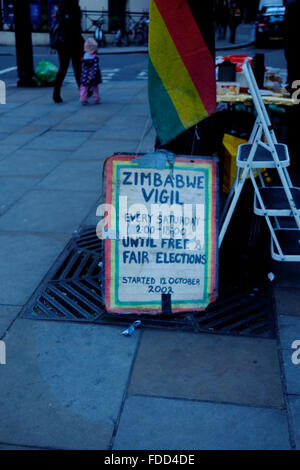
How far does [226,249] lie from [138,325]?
4.20 feet

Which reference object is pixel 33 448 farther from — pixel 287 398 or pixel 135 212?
pixel 135 212

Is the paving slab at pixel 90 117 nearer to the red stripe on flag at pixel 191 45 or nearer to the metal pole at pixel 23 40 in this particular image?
the metal pole at pixel 23 40

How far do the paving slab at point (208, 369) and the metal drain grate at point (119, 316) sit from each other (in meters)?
0.13

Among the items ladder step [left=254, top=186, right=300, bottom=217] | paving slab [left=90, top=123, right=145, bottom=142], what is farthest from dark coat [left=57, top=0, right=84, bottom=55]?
ladder step [left=254, top=186, right=300, bottom=217]

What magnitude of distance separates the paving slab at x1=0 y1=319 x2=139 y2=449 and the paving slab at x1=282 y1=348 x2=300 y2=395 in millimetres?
901

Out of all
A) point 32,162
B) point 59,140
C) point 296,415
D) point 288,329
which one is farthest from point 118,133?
point 296,415

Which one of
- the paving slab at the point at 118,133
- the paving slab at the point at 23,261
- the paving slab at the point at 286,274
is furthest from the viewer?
the paving slab at the point at 118,133

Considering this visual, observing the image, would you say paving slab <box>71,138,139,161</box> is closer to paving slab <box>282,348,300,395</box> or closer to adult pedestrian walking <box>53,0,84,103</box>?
adult pedestrian walking <box>53,0,84,103</box>

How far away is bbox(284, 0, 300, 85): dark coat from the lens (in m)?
7.45

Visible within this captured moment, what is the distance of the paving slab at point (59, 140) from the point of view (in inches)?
328

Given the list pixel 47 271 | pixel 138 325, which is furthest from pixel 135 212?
pixel 47 271

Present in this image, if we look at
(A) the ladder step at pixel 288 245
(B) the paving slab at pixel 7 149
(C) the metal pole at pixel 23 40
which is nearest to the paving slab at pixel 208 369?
(A) the ladder step at pixel 288 245

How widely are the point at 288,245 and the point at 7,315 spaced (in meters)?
2.13

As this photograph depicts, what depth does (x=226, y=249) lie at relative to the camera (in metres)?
4.65
